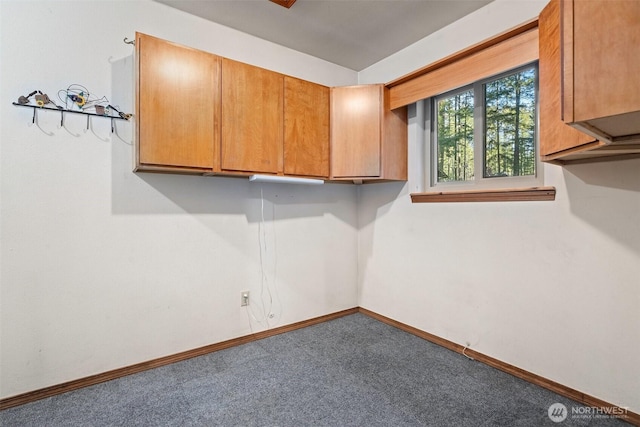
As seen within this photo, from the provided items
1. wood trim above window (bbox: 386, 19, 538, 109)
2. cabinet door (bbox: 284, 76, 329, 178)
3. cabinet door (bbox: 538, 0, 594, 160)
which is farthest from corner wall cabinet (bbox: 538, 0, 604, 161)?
cabinet door (bbox: 284, 76, 329, 178)

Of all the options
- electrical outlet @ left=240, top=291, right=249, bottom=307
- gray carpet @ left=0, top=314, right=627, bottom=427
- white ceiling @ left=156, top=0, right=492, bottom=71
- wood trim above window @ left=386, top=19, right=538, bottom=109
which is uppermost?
white ceiling @ left=156, top=0, right=492, bottom=71

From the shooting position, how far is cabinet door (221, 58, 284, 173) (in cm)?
218

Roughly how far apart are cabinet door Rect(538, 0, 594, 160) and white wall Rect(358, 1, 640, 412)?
1.32 feet

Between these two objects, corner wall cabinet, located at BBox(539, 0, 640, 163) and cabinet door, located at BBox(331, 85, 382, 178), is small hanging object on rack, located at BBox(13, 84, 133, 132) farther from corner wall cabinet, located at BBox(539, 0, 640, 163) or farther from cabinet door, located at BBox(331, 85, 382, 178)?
corner wall cabinet, located at BBox(539, 0, 640, 163)

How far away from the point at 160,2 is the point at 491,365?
3560 mm

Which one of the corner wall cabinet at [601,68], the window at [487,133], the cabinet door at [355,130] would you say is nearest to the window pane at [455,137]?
the window at [487,133]

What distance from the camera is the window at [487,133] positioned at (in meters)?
2.15

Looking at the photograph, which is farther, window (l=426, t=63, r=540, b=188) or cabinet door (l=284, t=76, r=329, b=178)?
cabinet door (l=284, t=76, r=329, b=178)

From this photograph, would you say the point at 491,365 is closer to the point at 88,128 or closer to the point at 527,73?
the point at 527,73

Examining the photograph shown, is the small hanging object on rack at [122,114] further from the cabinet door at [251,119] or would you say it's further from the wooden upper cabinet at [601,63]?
the wooden upper cabinet at [601,63]

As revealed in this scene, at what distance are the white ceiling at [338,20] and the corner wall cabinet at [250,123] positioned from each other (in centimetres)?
45

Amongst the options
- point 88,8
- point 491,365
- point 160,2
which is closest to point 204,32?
point 160,2

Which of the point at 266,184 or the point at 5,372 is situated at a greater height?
the point at 266,184

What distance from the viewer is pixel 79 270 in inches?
78.5
